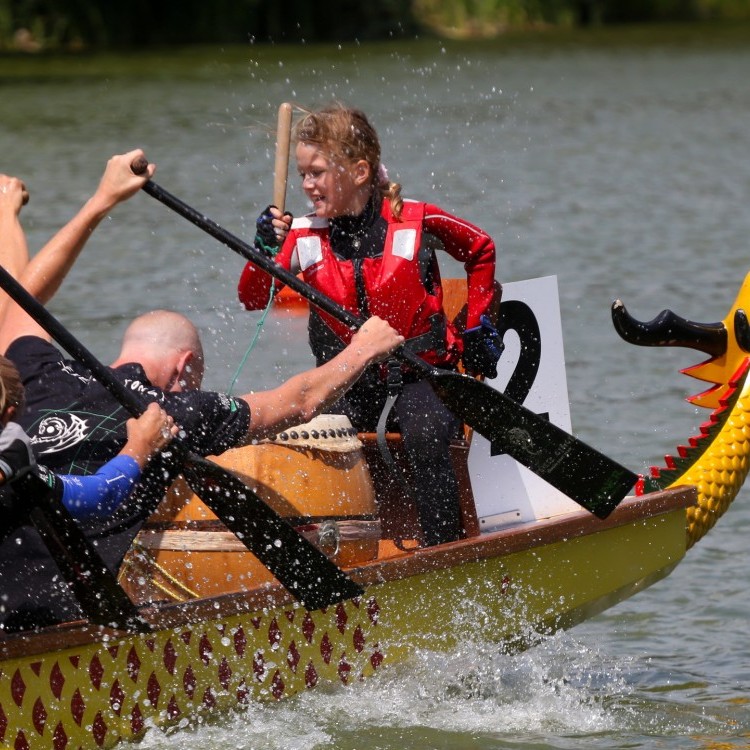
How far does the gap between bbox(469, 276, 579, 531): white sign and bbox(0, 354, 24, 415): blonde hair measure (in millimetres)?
2105

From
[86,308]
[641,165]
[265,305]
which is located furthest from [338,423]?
[641,165]

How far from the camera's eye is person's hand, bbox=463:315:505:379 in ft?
17.7

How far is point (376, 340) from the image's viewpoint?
4.72m

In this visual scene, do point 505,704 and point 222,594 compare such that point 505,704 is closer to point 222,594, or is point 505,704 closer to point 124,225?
point 222,594

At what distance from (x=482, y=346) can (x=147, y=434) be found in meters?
1.56

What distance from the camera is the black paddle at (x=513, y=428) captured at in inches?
193

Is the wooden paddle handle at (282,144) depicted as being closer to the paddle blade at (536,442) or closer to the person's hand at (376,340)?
the person's hand at (376,340)

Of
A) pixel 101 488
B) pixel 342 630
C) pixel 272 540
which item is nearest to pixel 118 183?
pixel 101 488

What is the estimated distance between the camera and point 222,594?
460 centimetres

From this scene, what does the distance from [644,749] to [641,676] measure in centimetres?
77

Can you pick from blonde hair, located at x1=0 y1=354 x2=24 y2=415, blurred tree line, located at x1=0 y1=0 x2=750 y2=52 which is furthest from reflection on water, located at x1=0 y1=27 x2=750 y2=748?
blurred tree line, located at x1=0 y1=0 x2=750 y2=52

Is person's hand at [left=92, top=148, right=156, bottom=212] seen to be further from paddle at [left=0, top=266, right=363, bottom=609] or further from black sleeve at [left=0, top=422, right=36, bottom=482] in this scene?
black sleeve at [left=0, top=422, right=36, bottom=482]

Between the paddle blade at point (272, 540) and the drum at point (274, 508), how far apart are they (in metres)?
0.19

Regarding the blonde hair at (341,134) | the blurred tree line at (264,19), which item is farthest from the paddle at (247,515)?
the blurred tree line at (264,19)
